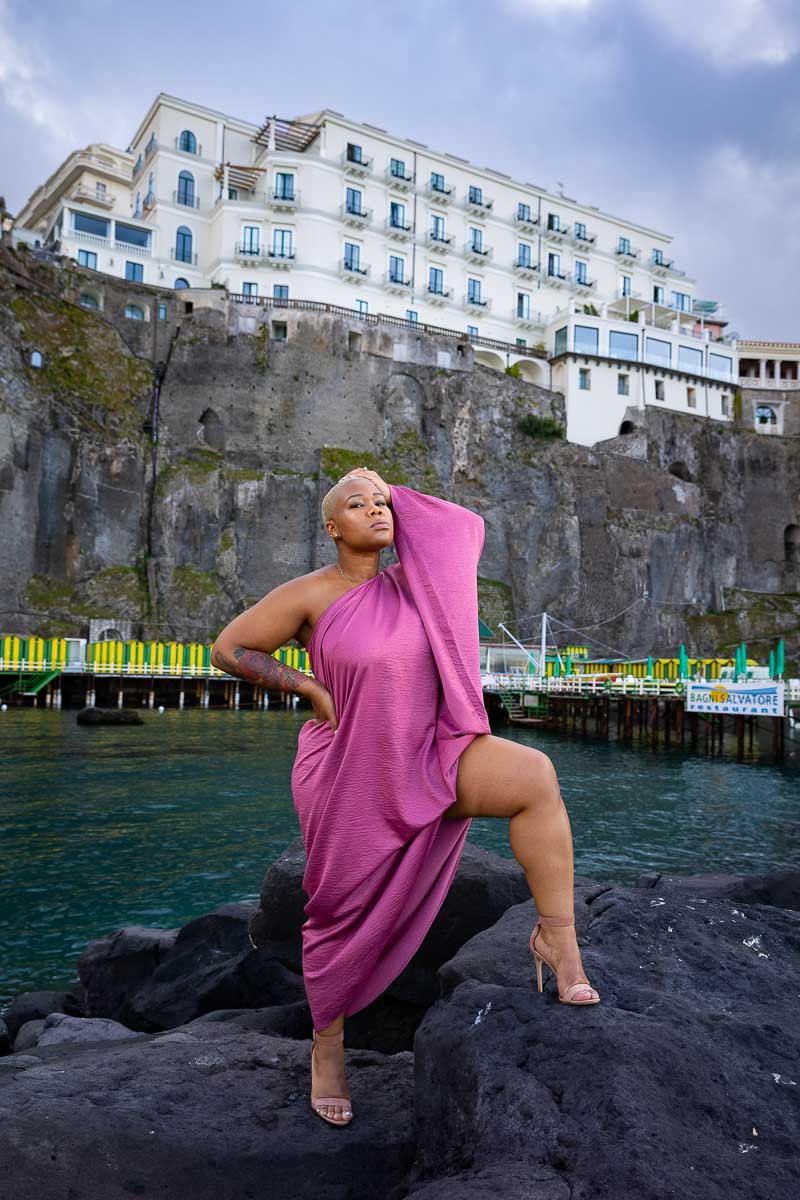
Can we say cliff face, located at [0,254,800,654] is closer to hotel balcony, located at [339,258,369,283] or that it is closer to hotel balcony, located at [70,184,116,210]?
hotel balcony, located at [339,258,369,283]

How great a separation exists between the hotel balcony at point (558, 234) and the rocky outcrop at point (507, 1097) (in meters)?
69.3

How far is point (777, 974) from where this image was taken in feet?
11.0

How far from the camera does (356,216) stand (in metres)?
58.2

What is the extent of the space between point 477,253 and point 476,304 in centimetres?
360

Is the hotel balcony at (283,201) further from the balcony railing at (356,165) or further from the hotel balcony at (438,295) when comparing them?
the hotel balcony at (438,295)

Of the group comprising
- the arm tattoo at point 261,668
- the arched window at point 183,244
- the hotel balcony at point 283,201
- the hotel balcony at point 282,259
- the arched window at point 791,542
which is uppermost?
the hotel balcony at point 283,201

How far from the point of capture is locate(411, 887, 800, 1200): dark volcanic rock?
7.45 feet

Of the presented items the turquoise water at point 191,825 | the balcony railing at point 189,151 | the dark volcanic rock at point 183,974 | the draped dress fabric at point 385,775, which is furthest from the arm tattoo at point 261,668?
the balcony railing at point 189,151

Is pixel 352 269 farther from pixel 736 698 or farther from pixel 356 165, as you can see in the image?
pixel 736 698

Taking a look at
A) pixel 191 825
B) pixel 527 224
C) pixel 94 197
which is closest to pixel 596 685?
pixel 191 825

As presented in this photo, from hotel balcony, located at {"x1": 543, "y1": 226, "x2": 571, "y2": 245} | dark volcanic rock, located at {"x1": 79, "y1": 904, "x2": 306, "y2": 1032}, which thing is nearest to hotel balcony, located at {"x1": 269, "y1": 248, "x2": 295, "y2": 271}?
hotel balcony, located at {"x1": 543, "y1": 226, "x2": 571, "y2": 245}

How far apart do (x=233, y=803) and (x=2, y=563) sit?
3283cm

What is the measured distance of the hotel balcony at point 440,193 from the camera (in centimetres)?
6228

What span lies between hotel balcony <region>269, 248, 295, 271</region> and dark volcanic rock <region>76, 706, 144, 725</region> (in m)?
34.0
